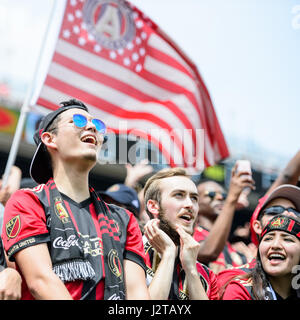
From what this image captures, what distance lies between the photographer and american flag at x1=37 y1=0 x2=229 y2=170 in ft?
20.0

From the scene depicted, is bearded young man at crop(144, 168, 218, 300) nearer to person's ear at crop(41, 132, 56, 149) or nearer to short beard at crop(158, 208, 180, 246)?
short beard at crop(158, 208, 180, 246)

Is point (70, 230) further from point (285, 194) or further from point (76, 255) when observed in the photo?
point (285, 194)

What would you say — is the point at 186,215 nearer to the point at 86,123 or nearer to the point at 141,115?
the point at 86,123

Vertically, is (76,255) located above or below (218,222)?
above

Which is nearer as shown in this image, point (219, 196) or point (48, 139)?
point (48, 139)

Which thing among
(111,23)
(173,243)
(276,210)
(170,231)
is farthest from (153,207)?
(111,23)

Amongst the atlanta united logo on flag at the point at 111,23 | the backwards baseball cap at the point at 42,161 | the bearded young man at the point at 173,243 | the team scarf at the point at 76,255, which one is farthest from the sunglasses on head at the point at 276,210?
the atlanta united logo on flag at the point at 111,23

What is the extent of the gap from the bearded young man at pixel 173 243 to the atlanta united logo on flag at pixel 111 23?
2.77 meters

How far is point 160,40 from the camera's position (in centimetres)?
652

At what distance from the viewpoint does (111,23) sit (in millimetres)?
6324

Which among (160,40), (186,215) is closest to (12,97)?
(160,40)

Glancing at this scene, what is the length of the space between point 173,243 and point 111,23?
3.78 meters

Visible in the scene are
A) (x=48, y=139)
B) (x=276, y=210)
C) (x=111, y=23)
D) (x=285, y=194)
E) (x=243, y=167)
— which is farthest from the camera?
(x=111, y=23)
